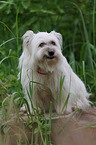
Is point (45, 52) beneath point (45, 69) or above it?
above

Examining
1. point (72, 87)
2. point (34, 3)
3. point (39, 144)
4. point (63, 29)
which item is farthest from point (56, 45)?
point (63, 29)

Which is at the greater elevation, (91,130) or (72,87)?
(72,87)

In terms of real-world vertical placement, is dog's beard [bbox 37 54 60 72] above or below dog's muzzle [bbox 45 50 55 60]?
below

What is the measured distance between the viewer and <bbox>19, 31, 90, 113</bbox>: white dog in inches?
144

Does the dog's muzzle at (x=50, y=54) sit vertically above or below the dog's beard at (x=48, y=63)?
above

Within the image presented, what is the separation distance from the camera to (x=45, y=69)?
380 centimetres

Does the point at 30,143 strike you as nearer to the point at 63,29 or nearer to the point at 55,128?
the point at 55,128

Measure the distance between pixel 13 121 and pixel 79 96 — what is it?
4.83 feet

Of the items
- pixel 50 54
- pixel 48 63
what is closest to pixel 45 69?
pixel 48 63

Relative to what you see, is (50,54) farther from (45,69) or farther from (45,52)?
(45,69)

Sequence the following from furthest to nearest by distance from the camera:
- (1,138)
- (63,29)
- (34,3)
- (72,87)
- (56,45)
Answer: (63,29)
(34,3)
(72,87)
(56,45)
(1,138)

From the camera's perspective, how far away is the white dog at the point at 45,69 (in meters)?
3.66

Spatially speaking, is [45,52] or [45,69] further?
[45,69]

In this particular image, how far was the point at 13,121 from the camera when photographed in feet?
11.8
